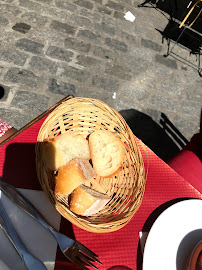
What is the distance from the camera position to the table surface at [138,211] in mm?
857

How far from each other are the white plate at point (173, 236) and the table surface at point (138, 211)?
3.8 inches

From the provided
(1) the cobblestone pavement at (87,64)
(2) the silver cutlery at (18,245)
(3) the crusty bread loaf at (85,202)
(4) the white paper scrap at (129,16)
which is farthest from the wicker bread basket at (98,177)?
(4) the white paper scrap at (129,16)

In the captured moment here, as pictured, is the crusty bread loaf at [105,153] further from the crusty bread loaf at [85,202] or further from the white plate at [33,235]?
the white plate at [33,235]

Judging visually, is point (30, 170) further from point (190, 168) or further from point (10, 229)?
point (190, 168)

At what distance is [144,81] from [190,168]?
156 cm

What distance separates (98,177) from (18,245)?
434 millimetres

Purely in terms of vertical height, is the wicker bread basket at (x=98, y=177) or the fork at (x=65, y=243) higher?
the wicker bread basket at (x=98, y=177)

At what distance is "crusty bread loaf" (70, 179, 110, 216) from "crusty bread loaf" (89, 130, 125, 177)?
5.3 inches

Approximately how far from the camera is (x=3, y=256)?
2.09 ft

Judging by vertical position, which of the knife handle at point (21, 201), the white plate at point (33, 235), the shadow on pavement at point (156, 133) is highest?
the knife handle at point (21, 201)

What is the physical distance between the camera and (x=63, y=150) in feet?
3.03

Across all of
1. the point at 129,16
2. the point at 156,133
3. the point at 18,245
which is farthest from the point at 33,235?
the point at 129,16

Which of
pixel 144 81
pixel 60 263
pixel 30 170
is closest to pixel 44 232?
pixel 60 263

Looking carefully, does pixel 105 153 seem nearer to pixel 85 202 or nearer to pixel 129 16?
pixel 85 202
